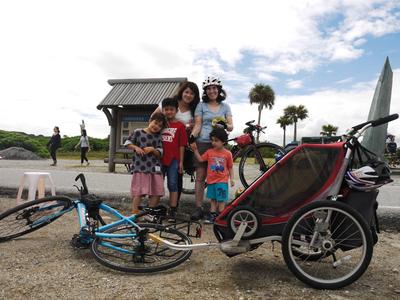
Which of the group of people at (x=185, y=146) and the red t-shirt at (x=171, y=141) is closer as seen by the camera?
the group of people at (x=185, y=146)

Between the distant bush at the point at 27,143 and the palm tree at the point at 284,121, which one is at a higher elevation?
the palm tree at the point at 284,121

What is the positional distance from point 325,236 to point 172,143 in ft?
7.00

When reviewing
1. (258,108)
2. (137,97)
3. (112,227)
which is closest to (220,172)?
(112,227)

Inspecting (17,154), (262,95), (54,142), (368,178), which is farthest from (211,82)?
(262,95)

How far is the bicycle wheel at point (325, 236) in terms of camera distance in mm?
2615

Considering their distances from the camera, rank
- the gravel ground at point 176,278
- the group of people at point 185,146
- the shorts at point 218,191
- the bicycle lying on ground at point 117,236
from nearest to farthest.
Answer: the gravel ground at point 176,278
the bicycle lying on ground at point 117,236
the group of people at point 185,146
the shorts at point 218,191

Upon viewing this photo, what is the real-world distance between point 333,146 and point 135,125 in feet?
27.7

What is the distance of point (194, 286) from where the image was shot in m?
2.67

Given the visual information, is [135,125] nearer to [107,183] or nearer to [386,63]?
[107,183]

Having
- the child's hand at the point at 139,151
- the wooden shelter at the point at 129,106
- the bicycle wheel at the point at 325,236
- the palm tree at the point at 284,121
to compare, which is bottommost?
the bicycle wheel at the point at 325,236

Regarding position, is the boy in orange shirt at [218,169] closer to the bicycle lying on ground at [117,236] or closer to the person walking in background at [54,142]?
the bicycle lying on ground at [117,236]

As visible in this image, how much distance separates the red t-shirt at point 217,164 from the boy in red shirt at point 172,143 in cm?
31

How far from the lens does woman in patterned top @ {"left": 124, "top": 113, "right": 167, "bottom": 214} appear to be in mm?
4074

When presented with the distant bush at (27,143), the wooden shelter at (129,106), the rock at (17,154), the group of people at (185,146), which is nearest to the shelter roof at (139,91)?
the wooden shelter at (129,106)
